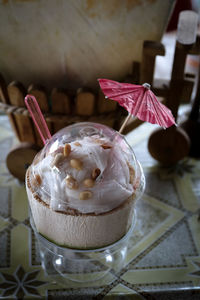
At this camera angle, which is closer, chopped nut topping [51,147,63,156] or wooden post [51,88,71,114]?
chopped nut topping [51,147,63,156]

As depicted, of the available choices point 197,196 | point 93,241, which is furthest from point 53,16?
point 197,196

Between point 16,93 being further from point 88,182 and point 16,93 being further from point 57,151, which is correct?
point 88,182

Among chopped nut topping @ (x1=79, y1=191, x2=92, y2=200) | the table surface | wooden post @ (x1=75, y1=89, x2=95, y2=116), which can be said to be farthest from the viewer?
wooden post @ (x1=75, y1=89, x2=95, y2=116)

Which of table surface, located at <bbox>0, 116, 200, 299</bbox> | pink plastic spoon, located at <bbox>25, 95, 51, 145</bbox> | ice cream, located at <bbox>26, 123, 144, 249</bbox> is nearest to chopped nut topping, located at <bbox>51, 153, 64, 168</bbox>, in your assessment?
ice cream, located at <bbox>26, 123, 144, 249</bbox>

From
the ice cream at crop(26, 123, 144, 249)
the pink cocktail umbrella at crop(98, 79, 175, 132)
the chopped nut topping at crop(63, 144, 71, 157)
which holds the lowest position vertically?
the ice cream at crop(26, 123, 144, 249)

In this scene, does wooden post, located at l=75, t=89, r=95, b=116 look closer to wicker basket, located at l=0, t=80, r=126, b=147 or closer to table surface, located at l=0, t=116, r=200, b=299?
wicker basket, located at l=0, t=80, r=126, b=147

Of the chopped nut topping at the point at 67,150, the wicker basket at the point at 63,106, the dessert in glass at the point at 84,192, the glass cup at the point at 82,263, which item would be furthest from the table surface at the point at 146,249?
the chopped nut topping at the point at 67,150

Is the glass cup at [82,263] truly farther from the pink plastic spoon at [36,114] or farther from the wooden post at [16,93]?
the wooden post at [16,93]
